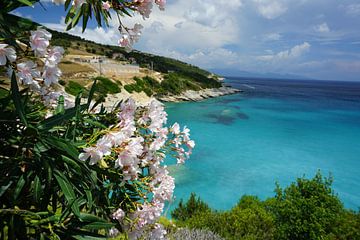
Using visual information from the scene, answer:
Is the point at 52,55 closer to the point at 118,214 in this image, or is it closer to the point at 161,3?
the point at 161,3

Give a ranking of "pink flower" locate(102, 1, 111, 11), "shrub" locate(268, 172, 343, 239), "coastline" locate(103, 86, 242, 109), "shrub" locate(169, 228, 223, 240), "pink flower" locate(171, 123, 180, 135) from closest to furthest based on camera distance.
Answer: "pink flower" locate(102, 1, 111, 11)
"pink flower" locate(171, 123, 180, 135)
"shrub" locate(169, 228, 223, 240)
"shrub" locate(268, 172, 343, 239)
"coastline" locate(103, 86, 242, 109)


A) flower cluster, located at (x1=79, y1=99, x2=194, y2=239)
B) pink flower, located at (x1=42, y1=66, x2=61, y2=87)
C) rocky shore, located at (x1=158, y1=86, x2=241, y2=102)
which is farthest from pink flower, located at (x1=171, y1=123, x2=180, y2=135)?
rocky shore, located at (x1=158, y1=86, x2=241, y2=102)

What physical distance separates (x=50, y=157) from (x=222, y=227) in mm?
5793

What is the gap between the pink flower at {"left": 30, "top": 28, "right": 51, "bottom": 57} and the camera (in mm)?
1156

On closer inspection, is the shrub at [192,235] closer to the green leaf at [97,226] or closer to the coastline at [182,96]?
the green leaf at [97,226]

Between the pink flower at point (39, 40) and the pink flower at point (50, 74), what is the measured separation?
0.58 ft

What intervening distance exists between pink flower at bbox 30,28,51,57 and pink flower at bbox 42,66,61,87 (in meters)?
0.18

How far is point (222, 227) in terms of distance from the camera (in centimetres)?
647

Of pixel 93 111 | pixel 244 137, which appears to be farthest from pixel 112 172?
pixel 244 137

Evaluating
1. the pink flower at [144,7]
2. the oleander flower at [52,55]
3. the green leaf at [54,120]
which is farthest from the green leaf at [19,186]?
the pink flower at [144,7]

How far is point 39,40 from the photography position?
3.84 ft

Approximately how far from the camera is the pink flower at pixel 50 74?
4.44ft

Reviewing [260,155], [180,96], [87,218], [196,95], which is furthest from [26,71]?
[196,95]

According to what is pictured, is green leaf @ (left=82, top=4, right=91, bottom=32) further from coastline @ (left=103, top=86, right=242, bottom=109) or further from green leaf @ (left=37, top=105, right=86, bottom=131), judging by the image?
coastline @ (left=103, top=86, right=242, bottom=109)
